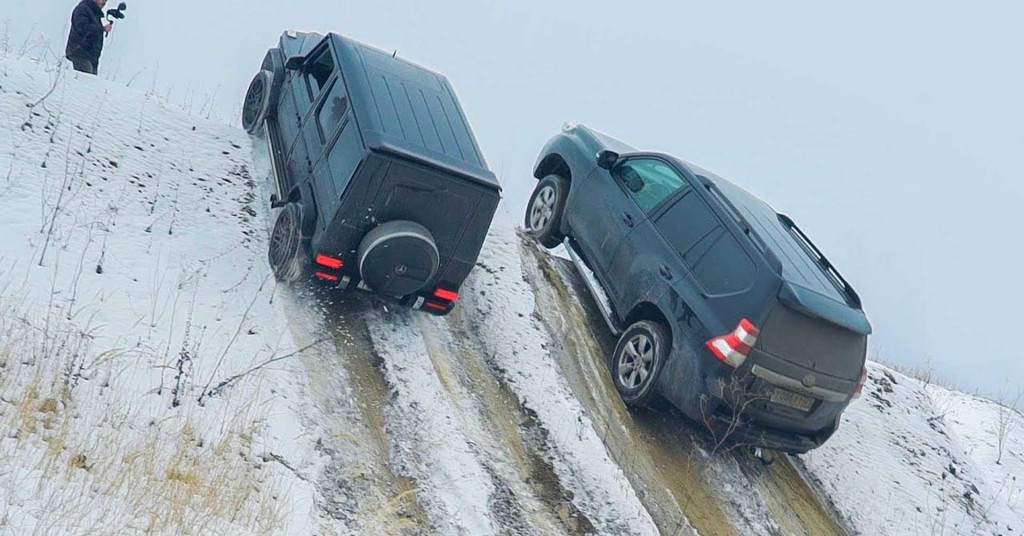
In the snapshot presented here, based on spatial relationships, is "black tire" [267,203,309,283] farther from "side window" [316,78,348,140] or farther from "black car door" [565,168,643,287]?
"black car door" [565,168,643,287]

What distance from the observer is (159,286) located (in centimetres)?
700

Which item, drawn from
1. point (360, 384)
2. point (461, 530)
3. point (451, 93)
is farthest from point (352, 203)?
point (461, 530)

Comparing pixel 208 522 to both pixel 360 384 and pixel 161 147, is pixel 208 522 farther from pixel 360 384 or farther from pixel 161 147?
pixel 161 147

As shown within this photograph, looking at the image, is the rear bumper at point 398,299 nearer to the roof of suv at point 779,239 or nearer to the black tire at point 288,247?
the black tire at point 288,247

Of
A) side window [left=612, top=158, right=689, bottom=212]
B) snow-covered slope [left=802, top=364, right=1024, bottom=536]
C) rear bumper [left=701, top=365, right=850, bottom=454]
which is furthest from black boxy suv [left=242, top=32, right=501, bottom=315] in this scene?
snow-covered slope [left=802, top=364, right=1024, bottom=536]

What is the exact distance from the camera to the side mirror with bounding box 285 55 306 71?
9.37 m

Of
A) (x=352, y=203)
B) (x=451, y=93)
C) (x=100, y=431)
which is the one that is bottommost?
(x=100, y=431)

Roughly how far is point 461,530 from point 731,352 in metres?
2.79

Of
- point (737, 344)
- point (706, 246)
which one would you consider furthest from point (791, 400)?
point (706, 246)

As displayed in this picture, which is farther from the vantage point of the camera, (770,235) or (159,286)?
(770,235)

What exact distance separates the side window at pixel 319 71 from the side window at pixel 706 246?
355 cm

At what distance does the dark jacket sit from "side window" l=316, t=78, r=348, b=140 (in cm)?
463

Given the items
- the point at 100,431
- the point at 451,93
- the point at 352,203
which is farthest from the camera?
the point at 451,93

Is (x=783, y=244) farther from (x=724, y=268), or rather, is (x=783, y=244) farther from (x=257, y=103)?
(x=257, y=103)
